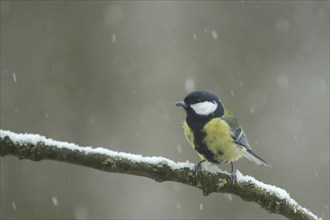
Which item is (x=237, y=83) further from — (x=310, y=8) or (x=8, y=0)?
(x=8, y=0)

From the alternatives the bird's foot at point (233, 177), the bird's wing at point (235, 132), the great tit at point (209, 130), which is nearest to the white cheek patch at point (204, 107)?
the great tit at point (209, 130)

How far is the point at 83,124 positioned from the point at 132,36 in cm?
165

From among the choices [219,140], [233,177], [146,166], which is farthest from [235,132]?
[146,166]

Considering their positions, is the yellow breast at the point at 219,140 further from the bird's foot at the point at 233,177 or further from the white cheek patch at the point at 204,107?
the bird's foot at the point at 233,177

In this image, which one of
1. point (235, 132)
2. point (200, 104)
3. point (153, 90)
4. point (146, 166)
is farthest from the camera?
point (153, 90)

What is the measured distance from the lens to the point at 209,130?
3.10 metres

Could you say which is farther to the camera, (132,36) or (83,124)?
(132,36)

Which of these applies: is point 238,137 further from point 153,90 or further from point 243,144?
point 153,90

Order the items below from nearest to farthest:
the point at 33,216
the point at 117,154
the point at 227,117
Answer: the point at 117,154
the point at 227,117
the point at 33,216

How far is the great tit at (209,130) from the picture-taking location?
3084mm

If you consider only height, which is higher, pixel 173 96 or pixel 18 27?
pixel 18 27

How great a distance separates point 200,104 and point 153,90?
4.60m

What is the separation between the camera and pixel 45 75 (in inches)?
283

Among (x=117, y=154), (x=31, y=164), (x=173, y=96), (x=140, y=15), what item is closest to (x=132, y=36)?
(x=140, y=15)
